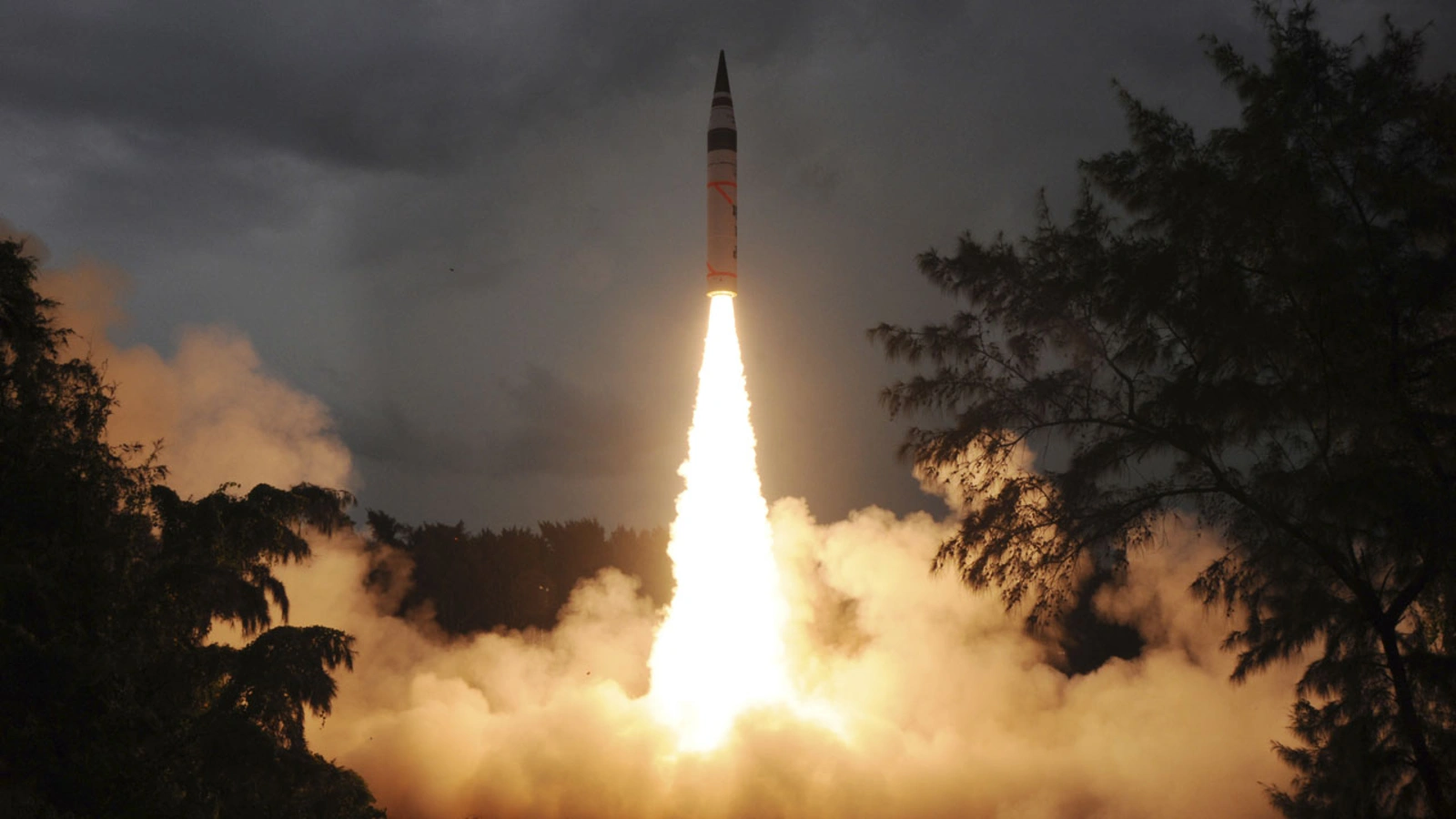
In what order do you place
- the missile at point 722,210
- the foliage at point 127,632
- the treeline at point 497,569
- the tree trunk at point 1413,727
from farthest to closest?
the treeline at point 497,569
the missile at point 722,210
the foliage at point 127,632
the tree trunk at point 1413,727

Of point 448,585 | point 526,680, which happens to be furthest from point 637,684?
point 448,585

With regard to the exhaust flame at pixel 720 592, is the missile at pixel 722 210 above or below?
above

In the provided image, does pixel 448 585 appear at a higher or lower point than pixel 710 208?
higher

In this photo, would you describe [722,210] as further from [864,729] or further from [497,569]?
[497,569]

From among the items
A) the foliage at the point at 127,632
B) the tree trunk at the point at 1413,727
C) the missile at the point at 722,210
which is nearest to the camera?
the tree trunk at the point at 1413,727

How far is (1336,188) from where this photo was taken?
19.7 m

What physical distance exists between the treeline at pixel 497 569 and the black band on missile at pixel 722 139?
4558 centimetres

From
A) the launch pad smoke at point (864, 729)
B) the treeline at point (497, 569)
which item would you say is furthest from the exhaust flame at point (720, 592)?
the treeline at point (497, 569)

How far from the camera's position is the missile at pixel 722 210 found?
4388 cm

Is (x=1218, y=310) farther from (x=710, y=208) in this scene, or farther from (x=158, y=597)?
(x=710, y=208)

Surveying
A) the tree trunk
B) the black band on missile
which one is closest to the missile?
the black band on missile

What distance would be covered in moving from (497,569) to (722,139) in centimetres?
5356

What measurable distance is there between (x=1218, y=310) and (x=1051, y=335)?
102 inches

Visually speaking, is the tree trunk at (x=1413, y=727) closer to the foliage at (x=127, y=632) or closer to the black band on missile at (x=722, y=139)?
the foliage at (x=127, y=632)
